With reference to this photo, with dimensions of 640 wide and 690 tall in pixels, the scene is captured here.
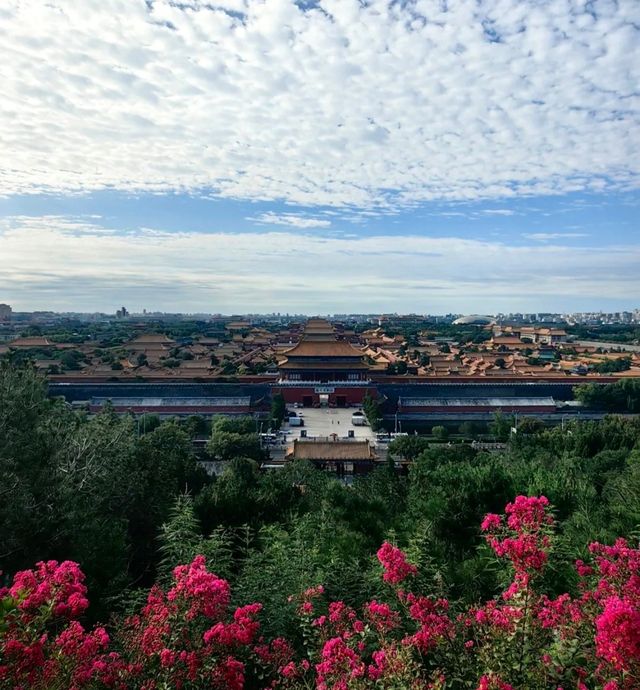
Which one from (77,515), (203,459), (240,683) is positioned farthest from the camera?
(203,459)

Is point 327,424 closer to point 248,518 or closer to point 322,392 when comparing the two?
point 322,392

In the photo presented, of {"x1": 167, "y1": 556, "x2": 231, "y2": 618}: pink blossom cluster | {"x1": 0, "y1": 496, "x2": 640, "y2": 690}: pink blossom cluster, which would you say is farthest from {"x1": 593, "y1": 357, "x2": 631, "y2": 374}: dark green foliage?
{"x1": 167, "y1": 556, "x2": 231, "y2": 618}: pink blossom cluster

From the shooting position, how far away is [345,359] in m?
29.0

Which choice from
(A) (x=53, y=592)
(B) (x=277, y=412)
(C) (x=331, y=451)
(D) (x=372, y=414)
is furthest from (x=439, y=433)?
(A) (x=53, y=592)

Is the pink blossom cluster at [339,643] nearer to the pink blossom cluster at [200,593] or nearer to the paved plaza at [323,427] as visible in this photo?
the pink blossom cluster at [200,593]

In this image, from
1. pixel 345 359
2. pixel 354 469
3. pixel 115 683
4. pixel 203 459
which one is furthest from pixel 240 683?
pixel 345 359

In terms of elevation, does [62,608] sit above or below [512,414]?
above

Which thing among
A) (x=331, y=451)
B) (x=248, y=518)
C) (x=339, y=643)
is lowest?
(x=331, y=451)

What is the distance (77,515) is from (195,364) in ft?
96.0

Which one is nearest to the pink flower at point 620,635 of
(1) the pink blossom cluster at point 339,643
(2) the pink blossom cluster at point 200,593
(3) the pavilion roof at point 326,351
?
(1) the pink blossom cluster at point 339,643

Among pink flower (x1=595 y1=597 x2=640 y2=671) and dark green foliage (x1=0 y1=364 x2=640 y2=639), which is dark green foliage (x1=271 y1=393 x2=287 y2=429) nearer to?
dark green foliage (x1=0 y1=364 x2=640 y2=639)

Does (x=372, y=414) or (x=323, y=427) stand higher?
(x=372, y=414)

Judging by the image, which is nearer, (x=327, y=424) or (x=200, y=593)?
(x=200, y=593)

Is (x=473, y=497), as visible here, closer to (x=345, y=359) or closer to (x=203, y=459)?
(x=203, y=459)
